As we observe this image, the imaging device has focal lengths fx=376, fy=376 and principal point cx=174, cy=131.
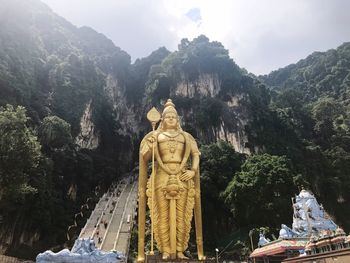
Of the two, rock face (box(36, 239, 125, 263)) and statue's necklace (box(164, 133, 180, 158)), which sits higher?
statue's necklace (box(164, 133, 180, 158))

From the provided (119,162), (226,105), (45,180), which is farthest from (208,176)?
(119,162)

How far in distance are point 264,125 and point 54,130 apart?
16.8 metres

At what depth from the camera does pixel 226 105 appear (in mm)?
32562

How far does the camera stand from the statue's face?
7.25 metres

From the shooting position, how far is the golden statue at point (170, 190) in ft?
21.2

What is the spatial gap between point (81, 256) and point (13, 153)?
19.2ft

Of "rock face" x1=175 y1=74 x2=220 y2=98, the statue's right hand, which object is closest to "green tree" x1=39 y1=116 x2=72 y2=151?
"rock face" x1=175 y1=74 x2=220 y2=98

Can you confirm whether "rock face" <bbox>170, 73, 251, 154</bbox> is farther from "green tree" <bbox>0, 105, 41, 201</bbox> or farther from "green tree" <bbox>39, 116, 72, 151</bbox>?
"green tree" <bbox>0, 105, 41, 201</bbox>

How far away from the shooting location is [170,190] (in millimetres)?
6512

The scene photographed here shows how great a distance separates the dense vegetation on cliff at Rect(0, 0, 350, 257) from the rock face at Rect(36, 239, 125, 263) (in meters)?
5.01

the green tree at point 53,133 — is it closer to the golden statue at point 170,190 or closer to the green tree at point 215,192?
the green tree at point 215,192

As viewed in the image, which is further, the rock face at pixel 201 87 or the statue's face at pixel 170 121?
the rock face at pixel 201 87

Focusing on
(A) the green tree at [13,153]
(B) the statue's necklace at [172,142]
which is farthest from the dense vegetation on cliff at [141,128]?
(B) the statue's necklace at [172,142]

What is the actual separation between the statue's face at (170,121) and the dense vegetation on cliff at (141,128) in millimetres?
8206
